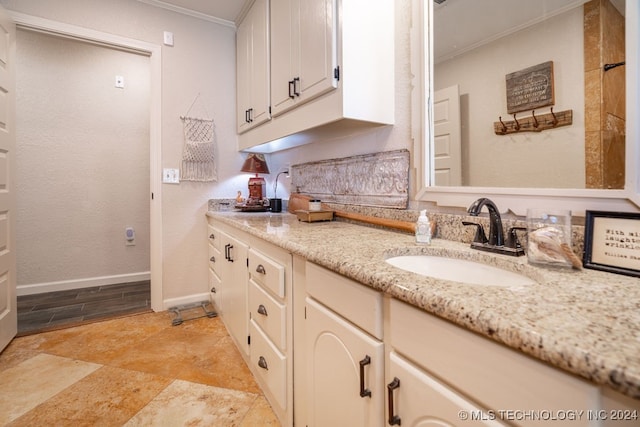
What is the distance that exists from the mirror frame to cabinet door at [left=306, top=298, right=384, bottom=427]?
0.69 m

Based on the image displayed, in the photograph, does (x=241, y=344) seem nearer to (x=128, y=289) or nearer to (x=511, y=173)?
(x=511, y=173)

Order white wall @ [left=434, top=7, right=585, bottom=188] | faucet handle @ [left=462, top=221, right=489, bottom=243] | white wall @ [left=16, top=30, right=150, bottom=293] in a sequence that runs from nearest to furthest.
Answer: white wall @ [left=434, top=7, right=585, bottom=188]
faucet handle @ [left=462, top=221, right=489, bottom=243]
white wall @ [left=16, top=30, right=150, bottom=293]

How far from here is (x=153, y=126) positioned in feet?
8.13

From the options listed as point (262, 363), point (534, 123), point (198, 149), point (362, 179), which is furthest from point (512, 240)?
point (198, 149)

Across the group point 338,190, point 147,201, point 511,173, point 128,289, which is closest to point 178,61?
point 147,201

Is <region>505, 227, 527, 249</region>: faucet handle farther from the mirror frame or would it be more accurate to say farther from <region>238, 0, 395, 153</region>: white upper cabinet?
<region>238, 0, 395, 153</region>: white upper cabinet

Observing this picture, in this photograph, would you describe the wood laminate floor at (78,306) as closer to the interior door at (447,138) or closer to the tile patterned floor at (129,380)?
the tile patterned floor at (129,380)

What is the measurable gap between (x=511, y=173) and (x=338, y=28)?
915mm

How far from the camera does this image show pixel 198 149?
2.58m

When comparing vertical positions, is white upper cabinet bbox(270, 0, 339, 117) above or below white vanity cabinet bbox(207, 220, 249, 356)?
above

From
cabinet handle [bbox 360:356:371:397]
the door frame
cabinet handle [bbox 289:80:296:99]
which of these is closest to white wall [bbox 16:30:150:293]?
the door frame

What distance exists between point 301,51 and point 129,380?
1918mm

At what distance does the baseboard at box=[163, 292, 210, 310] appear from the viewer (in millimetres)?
2557

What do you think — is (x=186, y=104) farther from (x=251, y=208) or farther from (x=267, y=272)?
(x=267, y=272)
